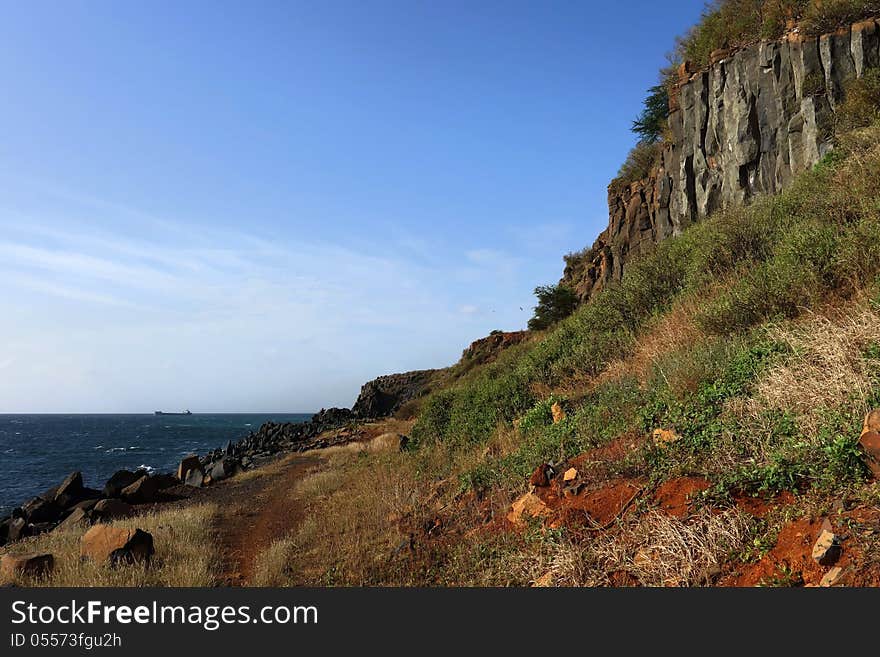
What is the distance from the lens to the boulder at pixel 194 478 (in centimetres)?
1981

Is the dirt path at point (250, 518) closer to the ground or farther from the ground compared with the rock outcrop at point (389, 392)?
closer to the ground

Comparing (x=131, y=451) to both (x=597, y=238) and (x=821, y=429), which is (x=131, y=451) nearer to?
(x=597, y=238)

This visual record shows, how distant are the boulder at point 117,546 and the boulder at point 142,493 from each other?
853cm

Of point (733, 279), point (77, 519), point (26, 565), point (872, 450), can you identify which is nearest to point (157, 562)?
point (26, 565)

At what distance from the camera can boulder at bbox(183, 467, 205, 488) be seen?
780 inches

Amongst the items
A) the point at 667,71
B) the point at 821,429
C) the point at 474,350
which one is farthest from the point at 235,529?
the point at 474,350

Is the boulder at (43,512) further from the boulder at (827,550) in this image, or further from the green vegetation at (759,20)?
the green vegetation at (759,20)

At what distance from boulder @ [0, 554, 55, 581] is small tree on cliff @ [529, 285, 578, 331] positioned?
25532 millimetres

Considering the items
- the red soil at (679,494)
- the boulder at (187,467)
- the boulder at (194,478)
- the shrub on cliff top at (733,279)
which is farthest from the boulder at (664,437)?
the boulder at (187,467)

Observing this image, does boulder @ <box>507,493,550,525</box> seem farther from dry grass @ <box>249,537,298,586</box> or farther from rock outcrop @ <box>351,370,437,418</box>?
rock outcrop @ <box>351,370,437,418</box>

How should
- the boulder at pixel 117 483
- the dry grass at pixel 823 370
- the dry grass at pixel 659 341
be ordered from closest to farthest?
1. the dry grass at pixel 823 370
2. the dry grass at pixel 659 341
3. the boulder at pixel 117 483

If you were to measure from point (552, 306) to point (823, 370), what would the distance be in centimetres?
2590

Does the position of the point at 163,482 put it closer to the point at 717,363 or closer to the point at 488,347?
the point at 717,363

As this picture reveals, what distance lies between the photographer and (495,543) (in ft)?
18.9
